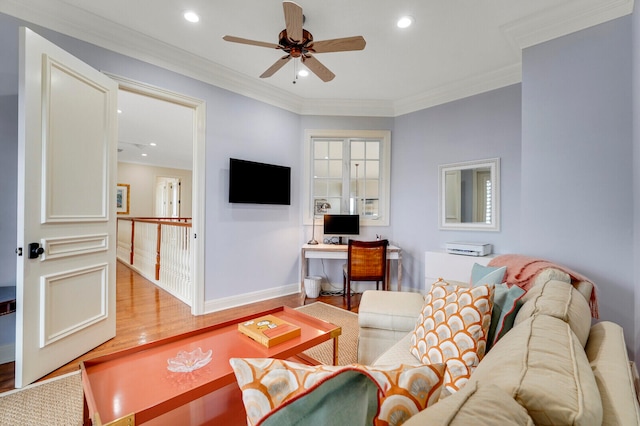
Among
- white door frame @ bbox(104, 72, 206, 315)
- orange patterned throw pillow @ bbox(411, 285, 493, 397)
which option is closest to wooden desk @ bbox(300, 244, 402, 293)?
white door frame @ bbox(104, 72, 206, 315)

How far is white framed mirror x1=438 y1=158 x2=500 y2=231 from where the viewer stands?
10.8 feet

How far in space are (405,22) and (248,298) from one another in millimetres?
3291

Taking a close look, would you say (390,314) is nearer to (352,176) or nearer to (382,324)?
(382,324)

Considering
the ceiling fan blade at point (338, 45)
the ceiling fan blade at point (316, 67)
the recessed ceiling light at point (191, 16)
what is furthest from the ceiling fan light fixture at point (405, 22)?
the recessed ceiling light at point (191, 16)

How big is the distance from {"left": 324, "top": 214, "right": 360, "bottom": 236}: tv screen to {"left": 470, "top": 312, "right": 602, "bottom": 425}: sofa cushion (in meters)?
3.15

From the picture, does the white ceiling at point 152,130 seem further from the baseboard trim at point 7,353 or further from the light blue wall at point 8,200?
the baseboard trim at point 7,353

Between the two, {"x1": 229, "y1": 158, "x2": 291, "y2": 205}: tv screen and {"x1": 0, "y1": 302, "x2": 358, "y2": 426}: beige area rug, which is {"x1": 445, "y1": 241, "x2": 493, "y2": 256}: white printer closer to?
{"x1": 0, "y1": 302, "x2": 358, "y2": 426}: beige area rug

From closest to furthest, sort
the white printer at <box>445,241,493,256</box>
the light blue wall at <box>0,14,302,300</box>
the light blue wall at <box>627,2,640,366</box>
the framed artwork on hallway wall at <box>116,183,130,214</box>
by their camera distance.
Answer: the light blue wall at <box>627,2,640,366</box> < the light blue wall at <box>0,14,302,300</box> < the white printer at <box>445,241,493,256</box> < the framed artwork on hallway wall at <box>116,183,130,214</box>

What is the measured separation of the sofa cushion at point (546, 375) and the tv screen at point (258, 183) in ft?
10.0

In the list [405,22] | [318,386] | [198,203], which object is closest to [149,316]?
[198,203]

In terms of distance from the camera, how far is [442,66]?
10.3ft

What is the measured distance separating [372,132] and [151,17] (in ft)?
9.27

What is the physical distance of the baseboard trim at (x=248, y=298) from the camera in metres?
3.21

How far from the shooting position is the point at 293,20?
1.93 m
